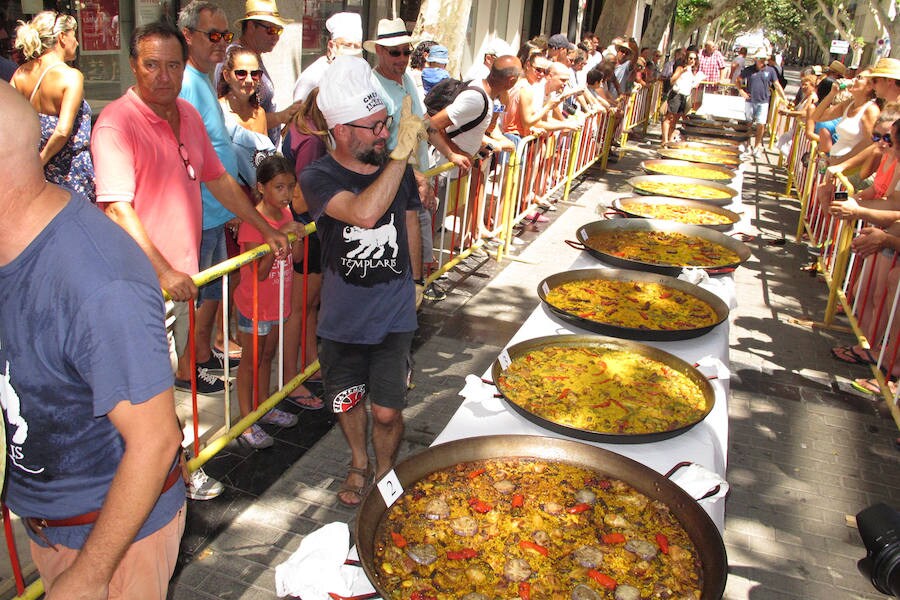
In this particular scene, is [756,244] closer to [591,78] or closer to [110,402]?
[591,78]

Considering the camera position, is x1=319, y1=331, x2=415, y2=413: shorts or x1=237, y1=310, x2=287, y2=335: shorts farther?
x1=237, y1=310, x2=287, y2=335: shorts

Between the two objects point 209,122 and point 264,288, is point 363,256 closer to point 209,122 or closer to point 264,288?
point 264,288

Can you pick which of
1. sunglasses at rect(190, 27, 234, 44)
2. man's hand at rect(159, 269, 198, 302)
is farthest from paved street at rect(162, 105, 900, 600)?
sunglasses at rect(190, 27, 234, 44)

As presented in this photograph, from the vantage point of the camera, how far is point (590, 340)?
371cm

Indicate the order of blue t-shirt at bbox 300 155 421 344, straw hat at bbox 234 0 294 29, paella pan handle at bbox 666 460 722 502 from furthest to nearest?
straw hat at bbox 234 0 294 29
blue t-shirt at bbox 300 155 421 344
paella pan handle at bbox 666 460 722 502

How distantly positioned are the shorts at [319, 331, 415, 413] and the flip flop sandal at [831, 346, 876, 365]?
15.4 feet

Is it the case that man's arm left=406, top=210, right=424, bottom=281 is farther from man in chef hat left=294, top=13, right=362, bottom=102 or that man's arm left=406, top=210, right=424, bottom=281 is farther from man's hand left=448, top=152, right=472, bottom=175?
man in chef hat left=294, top=13, right=362, bottom=102

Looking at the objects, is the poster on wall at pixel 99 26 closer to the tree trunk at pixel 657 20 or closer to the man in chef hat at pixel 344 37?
the man in chef hat at pixel 344 37

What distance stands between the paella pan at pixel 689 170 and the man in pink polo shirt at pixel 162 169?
203 inches

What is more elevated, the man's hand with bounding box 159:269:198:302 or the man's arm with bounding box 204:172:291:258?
the man's arm with bounding box 204:172:291:258

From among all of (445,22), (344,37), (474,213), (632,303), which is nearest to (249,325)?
(632,303)

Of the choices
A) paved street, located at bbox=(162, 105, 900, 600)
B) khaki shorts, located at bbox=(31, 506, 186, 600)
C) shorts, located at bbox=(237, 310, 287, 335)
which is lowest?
paved street, located at bbox=(162, 105, 900, 600)

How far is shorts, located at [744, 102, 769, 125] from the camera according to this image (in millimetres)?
17609

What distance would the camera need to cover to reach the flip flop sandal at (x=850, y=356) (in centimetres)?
659
